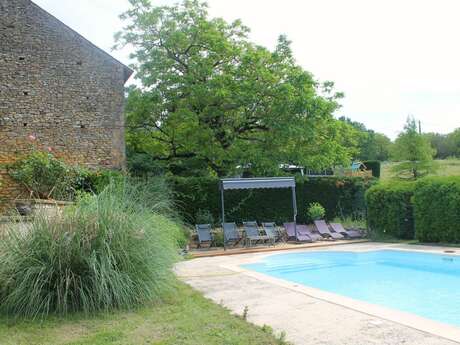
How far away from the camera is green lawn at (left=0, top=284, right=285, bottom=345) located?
485 centimetres

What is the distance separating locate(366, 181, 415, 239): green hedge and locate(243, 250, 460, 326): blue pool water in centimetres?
266

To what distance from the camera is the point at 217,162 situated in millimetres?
19062

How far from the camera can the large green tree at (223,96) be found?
703 inches

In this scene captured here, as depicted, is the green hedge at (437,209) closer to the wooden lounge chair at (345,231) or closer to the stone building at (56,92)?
the wooden lounge chair at (345,231)

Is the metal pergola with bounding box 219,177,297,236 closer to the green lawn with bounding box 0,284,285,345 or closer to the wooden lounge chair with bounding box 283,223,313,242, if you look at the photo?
the wooden lounge chair with bounding box 283,223,313,242

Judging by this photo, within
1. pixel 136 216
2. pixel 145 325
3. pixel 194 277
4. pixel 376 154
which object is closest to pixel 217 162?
pixel 194 277

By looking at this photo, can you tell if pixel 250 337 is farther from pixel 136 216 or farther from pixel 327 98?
pixel 327 98

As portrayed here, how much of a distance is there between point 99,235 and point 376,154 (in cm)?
5937

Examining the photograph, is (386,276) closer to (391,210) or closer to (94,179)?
(391,210)

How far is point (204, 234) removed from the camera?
15.1 m

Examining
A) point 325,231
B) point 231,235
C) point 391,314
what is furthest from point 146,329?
point 325,231

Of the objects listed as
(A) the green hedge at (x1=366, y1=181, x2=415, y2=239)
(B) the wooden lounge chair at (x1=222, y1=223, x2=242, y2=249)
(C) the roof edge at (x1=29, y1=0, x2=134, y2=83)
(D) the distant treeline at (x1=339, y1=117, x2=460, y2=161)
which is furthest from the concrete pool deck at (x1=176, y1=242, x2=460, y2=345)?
(D) the distant treeline at (x1=339, y1=117, x2=460, y2=161)

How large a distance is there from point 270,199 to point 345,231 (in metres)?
3.26

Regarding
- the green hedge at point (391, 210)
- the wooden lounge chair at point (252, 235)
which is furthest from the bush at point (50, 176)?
the green hedge at point (391, 210)
